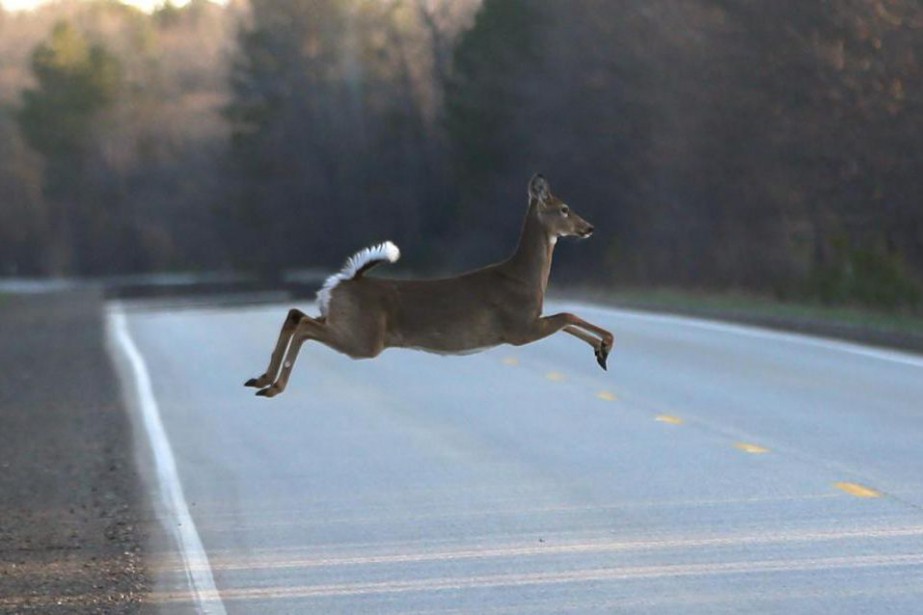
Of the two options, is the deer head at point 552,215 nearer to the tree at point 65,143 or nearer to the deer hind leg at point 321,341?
the deer hind leg at point 321,341

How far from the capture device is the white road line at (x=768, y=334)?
2303cm

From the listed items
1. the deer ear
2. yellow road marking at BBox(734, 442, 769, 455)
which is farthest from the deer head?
yellow road marking at BBox(734, 442, 769, 455)

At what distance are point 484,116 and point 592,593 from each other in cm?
5931

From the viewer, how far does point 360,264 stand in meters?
6.38

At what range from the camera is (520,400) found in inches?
779

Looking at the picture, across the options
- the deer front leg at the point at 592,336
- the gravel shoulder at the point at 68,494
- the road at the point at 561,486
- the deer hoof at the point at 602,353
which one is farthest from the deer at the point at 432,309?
the gravel shoulder at the point at 68,494

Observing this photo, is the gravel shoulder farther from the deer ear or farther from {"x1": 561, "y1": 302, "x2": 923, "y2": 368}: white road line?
{"x1": 561, "y1": 302, "x2": 923, "y2": 368}: white road line

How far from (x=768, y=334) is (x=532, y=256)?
22.0 meters

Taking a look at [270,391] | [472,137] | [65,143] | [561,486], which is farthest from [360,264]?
[65,143]

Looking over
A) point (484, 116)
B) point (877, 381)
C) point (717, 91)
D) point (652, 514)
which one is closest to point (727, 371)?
point (877, 381)

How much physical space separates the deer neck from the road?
3117mm

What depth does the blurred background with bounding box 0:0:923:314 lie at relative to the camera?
119 feet

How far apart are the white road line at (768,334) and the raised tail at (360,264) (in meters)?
16.1

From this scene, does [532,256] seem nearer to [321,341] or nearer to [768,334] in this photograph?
[321,341]
